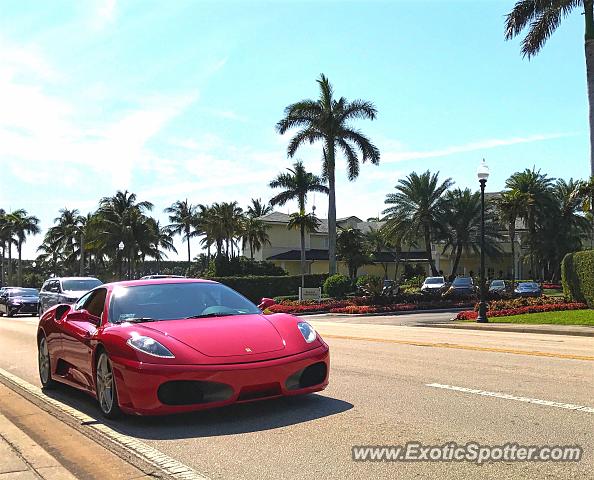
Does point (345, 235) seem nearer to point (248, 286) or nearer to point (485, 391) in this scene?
point (248, 286)

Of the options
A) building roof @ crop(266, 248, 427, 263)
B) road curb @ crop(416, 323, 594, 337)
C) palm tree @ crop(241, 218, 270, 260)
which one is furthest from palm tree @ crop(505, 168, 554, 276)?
road curb @ crop(416, 323, 594, 337)

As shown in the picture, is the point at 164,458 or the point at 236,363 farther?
the point at 236,363

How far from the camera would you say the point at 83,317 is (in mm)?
7703

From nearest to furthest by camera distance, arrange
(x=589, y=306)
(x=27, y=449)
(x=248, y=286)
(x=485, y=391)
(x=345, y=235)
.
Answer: (x=27, y=449) < (x=485, y=391) < (x=589, y=306) < (x=248, y=286) < (x=345, y=235)

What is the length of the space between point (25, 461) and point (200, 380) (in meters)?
1.55

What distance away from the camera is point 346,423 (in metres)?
6.27

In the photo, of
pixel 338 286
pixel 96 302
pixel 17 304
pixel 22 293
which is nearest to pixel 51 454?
pixel 96 302

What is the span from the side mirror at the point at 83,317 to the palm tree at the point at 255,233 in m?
62.8

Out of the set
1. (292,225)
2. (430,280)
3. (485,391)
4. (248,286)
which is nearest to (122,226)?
(292,225)

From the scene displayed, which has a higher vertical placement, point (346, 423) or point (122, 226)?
point (122, 226)

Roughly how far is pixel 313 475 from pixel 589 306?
24731 millimetres

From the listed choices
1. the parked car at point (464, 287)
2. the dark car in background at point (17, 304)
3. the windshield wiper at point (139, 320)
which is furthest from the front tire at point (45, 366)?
the parked car at point (464, 287)

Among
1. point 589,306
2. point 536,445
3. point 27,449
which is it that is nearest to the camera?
point 536,445

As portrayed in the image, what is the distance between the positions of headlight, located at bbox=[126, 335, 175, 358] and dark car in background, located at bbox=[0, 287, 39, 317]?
2871cm
